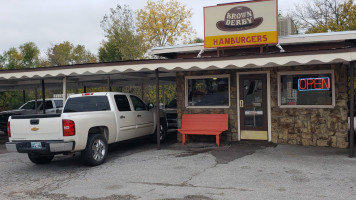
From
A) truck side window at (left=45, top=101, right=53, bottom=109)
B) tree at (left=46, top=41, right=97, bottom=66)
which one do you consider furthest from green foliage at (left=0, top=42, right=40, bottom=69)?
truck side window at (left=45, top=101, right=53, bottom=109)

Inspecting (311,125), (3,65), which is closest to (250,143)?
(311,125)

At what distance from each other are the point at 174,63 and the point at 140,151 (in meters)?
3.00

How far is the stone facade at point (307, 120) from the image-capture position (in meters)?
9.98

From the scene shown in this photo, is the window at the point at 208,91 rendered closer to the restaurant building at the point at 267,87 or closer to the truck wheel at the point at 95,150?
the restaurant building at the point at 267,87

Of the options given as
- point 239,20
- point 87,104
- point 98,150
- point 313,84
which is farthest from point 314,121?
point 87,104

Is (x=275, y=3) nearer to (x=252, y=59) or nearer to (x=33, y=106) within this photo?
(x=252, y=59)

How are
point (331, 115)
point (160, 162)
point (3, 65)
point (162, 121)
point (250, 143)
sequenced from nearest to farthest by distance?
1. point (160, 162)
2. point (331, 115)
3. point (250, 143)
4. point (162, 121)
5. point (3, 65)

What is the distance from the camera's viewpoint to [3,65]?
1226 inches

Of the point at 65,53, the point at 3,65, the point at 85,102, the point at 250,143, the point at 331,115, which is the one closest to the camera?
A: the point at 85,102

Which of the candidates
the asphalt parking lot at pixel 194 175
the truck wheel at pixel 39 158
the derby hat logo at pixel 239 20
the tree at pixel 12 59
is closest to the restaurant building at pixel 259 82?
the derby hat logo at pixel 239 20

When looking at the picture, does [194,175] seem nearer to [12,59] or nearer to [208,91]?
[208,91]

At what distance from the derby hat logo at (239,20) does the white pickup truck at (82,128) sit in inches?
155

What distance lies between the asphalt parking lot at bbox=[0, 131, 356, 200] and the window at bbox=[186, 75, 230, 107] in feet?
6.51

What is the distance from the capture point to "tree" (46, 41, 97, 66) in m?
44.5
